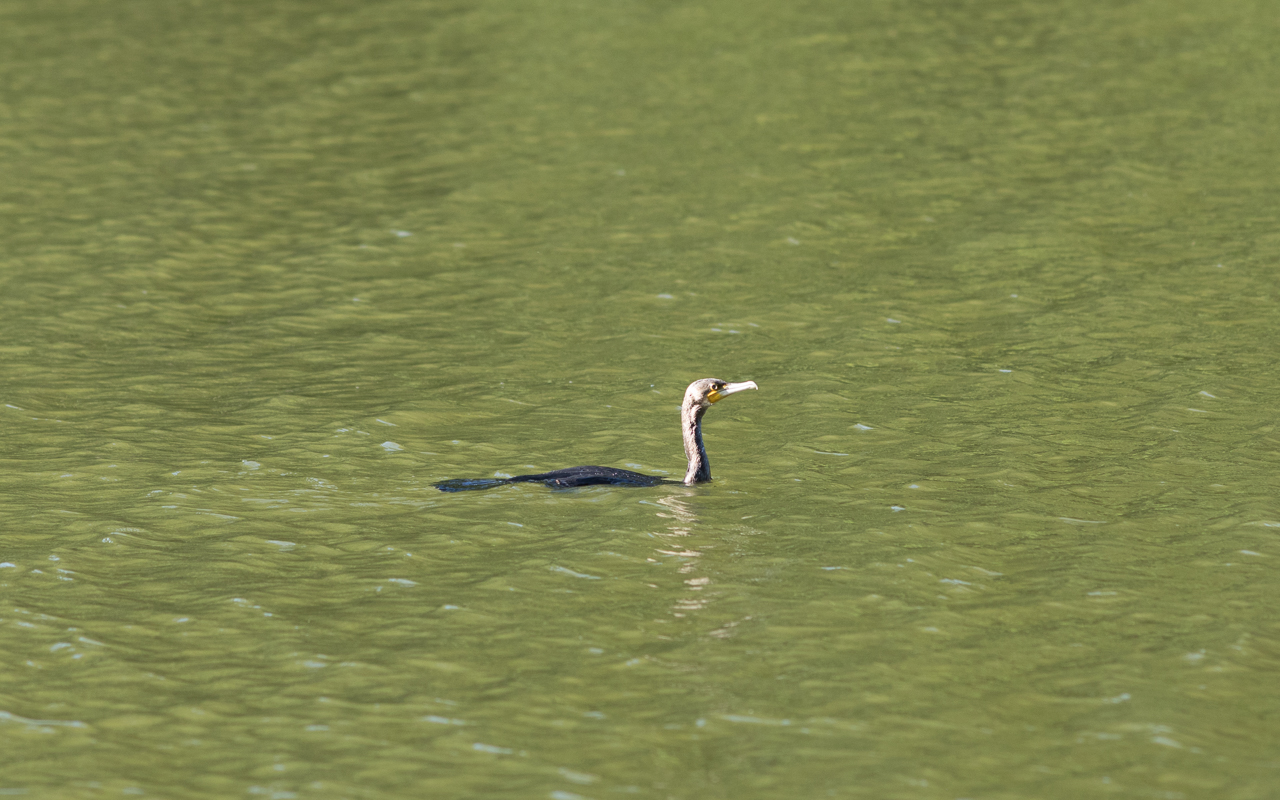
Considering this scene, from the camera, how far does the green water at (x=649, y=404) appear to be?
11.5 metres

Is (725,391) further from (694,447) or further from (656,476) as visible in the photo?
(656,476)

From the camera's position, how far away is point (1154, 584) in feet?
45.3

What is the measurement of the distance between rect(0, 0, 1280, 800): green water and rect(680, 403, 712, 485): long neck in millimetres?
461

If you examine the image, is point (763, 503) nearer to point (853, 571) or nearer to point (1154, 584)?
point (853, 571)

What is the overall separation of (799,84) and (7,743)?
26.6 meters

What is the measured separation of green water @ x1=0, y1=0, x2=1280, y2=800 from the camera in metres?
11.5

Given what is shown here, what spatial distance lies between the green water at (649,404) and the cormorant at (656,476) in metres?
0.18

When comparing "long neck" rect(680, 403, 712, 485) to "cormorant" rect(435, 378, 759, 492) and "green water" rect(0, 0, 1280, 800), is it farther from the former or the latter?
"green water" rect(0, 0, 1280, 800)

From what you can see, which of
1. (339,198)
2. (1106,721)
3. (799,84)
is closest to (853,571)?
(1106,721)

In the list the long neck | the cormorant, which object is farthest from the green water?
the long neck

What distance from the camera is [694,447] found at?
55.9 ft

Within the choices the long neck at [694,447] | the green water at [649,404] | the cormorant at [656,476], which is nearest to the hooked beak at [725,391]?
the cormorant at [656,476]


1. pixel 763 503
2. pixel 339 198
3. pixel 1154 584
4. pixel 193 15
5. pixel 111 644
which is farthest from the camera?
pixel 193 15

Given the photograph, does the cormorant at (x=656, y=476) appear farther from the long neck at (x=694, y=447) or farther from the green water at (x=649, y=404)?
the green water at (x=649, y=404)
